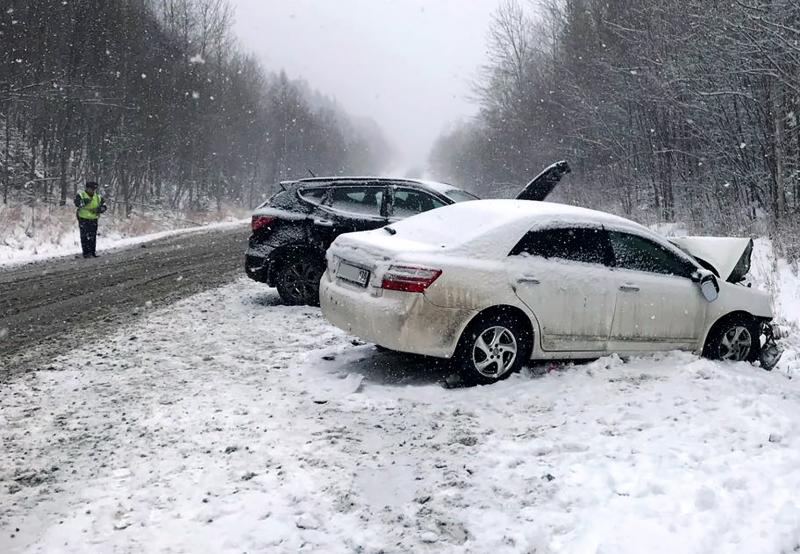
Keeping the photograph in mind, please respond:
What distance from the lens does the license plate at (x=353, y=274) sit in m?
5.50

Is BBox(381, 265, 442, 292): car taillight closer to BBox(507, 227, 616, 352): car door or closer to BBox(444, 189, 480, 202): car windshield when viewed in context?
BBox(507, 227, 616, 352): car door

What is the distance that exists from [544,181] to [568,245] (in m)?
3.07

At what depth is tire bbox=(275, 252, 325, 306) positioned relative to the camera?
27.9 ft

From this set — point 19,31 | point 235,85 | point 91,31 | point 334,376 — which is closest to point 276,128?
point 235,85

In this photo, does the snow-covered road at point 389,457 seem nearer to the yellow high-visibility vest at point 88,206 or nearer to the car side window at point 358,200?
the car side window at point 358,200

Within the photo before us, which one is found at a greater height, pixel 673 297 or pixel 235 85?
pixel 235 85

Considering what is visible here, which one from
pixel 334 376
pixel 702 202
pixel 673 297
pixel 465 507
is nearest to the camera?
pixel 465 507

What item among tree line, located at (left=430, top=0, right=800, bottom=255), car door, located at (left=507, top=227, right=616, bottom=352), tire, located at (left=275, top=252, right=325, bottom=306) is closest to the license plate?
car door, located at (left=507, top=227, right=616, bottom=352)

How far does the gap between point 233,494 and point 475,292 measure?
257 cm

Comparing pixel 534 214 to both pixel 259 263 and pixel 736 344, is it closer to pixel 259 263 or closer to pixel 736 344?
pixel 736 344

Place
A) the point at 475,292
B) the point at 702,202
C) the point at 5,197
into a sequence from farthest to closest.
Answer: the point at 5,197, the point at 702,202, the point at 475,292

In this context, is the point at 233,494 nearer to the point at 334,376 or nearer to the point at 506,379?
the point at 334,376

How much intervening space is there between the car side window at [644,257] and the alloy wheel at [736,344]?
2.70 ft

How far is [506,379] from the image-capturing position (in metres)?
5.43
